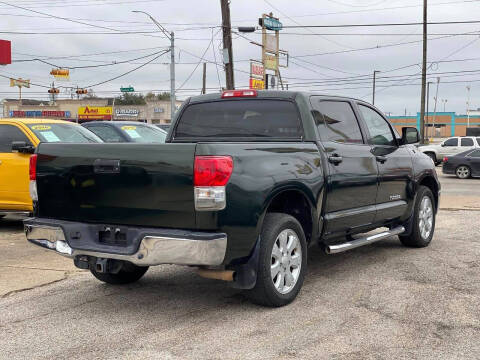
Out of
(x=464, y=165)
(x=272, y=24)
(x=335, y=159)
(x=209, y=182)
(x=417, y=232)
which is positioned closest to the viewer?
(x=209, y=182)

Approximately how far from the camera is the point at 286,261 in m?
5.06

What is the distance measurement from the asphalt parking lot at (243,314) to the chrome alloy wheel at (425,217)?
0.66 m

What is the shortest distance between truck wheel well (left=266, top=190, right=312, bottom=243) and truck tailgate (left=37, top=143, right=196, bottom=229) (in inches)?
40.6

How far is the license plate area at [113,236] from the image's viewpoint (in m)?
4.63

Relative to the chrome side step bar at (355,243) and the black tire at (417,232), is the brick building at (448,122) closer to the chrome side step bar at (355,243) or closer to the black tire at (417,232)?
the black tire at (417,232)

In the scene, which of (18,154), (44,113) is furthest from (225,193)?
(44,113)

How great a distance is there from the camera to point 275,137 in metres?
5.81

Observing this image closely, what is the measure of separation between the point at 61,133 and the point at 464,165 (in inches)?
687

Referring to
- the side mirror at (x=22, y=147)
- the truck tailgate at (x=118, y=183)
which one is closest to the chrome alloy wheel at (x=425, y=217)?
the truck tailgate at (x=118, y=183)

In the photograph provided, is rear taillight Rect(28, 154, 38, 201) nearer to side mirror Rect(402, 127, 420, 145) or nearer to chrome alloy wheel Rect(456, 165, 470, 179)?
side mirror Rect(402, 127, 420, 145)

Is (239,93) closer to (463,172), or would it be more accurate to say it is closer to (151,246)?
(151,246)

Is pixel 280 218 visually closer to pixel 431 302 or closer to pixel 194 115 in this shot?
pixel 431 302

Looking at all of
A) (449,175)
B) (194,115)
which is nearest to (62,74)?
(449,175)

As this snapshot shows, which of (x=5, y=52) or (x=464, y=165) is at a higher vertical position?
(x=5, y=52)
